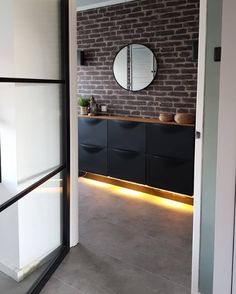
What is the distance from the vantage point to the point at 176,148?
12.4 feet

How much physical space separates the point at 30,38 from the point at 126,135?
2.25 metres

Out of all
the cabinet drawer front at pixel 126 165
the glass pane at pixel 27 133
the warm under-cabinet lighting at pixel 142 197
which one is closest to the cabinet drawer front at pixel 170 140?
the cabinet drawer front at pixel 126 165

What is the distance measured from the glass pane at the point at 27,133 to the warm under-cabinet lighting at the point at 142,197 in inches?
70.0

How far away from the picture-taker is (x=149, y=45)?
425cm

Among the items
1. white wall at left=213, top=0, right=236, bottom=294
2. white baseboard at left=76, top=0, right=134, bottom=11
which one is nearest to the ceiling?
white baseboard at left=76, top=0, right=134, bottom=11

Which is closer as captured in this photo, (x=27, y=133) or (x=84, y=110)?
(x=27, y=133)

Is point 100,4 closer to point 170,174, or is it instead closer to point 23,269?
point 170,174

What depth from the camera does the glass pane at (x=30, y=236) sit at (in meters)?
2.09

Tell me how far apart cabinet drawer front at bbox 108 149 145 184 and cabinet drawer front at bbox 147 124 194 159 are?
0.23m

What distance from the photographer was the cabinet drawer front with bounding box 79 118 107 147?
14.6 ft

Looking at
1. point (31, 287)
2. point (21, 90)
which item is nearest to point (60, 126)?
point (21, 90)

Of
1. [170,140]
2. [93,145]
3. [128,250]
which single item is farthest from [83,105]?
[128,250]

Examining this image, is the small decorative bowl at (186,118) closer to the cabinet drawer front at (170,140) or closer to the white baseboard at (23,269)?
the cabinet drawer front at (170,140)

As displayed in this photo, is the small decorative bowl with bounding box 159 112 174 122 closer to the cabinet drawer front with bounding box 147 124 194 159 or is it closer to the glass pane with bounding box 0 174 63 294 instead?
the cabinet drawer front with bounding box 147 124 194 159
